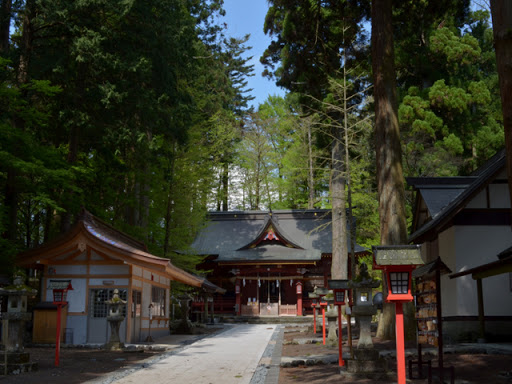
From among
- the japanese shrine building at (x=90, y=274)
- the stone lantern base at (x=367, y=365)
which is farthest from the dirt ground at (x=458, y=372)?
the japanese shrine building at (x=90, y=274)

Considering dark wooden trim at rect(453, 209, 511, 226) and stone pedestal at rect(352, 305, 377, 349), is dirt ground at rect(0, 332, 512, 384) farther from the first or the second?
dark wooden trim at rect(453, 209, 511, 226)

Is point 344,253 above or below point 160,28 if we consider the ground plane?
below

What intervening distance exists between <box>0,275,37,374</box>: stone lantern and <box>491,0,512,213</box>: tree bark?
9.67 meters

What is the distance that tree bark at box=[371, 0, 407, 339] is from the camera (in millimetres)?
14070

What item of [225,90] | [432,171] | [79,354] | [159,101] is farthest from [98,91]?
[225,90]

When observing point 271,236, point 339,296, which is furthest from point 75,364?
point 271,236

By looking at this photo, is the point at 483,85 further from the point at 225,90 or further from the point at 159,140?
the point at 225,90

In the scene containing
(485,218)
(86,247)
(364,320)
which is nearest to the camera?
(364,320)

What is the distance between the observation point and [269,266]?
108 ft

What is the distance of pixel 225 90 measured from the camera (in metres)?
39.1

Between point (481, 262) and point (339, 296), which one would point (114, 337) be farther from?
point (481, 262)

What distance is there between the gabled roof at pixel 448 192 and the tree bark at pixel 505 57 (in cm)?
918

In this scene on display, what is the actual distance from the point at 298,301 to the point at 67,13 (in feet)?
71.5

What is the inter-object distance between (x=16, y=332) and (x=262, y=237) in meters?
24.0
